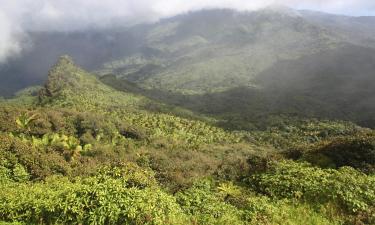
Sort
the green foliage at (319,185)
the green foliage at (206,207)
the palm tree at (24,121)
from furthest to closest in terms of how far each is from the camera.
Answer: the palm tree at (24,121) < the green foliage at (319,185) < the green foliage at (206,207)

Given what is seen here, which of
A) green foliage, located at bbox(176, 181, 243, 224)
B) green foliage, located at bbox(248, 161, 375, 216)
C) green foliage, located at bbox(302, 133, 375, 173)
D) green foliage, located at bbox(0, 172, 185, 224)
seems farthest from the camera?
green foliage, located at bbox(302, 133, 375, 173)

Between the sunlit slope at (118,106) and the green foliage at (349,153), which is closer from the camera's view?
the green foliage at (349,153)

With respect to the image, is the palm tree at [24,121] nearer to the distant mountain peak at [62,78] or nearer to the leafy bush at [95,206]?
the leafy bush at [95,206]

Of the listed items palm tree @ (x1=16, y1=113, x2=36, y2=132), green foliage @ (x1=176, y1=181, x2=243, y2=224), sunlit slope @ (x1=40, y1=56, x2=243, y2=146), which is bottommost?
sunlit slope @ (x1=40, y1=56, x2=243, y2=146)

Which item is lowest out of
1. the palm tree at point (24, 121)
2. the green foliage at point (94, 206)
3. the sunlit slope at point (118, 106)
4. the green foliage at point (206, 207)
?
the sunlit slope at point (118, 106)

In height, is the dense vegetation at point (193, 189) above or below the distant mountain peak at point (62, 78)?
above

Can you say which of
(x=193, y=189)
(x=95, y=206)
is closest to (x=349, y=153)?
(x=193, y=189)

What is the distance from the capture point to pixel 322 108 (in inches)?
6949

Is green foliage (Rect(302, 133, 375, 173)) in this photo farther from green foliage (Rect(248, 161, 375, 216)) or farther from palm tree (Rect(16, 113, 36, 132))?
palm tree (Rect(16, 113, 36, 132))

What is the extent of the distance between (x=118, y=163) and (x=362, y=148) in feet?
33.9

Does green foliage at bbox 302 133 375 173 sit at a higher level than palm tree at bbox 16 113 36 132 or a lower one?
higher

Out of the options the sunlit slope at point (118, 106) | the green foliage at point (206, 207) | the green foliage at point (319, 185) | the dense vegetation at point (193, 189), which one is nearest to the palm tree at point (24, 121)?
the dense vegetation at point (193, 189)

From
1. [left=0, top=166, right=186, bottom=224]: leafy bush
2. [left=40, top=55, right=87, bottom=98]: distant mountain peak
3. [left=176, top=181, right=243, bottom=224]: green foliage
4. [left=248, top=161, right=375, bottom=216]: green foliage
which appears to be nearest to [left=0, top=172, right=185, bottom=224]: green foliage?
[left=0, top=166, right=186, bottom=224]: leafy bush

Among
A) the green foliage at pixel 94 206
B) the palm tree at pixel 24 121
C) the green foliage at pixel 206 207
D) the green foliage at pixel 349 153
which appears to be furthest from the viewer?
the palm tree at pixel 24 121
